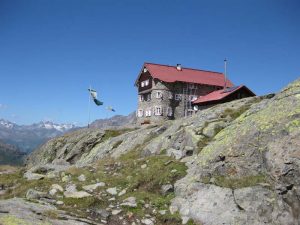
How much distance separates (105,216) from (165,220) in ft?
9.90

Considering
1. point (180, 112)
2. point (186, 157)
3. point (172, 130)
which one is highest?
point (180, 112)

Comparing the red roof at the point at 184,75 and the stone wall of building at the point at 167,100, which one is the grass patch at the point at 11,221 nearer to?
the stone wall of building at the point at 167,100

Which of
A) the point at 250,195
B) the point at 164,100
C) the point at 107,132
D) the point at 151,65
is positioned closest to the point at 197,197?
the point at 250,195

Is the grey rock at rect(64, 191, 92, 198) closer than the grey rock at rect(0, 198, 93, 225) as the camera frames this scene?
No

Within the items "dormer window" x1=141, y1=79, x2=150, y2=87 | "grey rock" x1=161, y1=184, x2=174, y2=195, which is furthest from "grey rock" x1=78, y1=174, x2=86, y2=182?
"dormer window" x1=141, y1=79, x2=150, y2=87

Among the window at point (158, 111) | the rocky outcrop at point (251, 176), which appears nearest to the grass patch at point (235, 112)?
the rocky outcrop at point (251, 176)

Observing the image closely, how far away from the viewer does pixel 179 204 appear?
60.3 ft

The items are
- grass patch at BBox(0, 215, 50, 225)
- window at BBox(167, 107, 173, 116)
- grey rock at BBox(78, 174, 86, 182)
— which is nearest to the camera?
grass patch at BBox(0, 215, 50, 225)

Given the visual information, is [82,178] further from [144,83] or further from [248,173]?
[144,83]

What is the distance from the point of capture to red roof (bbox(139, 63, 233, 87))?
81875mm

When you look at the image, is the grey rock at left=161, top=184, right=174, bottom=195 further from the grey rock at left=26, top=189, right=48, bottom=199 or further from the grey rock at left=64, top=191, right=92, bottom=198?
the grey rock at left=26, top=189, right=48, bottom=199

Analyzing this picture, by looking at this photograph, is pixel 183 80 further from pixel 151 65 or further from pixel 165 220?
pixel 165 220

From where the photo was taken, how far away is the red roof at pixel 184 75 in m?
81.9

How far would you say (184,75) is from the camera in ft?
279
